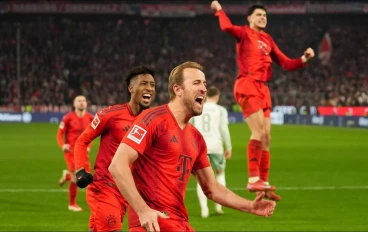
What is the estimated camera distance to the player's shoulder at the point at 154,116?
6.35m

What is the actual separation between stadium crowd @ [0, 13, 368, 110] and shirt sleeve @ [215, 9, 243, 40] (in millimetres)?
43030

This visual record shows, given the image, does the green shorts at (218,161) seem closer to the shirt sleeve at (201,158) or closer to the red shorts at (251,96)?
the red shorts at (251,96)

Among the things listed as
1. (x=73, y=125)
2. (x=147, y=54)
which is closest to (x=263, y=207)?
(x=73, y=125)

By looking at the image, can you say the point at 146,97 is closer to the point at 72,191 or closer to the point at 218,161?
the point at 218,161

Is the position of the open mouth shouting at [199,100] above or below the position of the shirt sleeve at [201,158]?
above

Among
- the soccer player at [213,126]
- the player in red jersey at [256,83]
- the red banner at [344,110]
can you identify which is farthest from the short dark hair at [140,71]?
the red banner at [344,110]

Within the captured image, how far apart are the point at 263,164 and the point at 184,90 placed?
6103 millimetres

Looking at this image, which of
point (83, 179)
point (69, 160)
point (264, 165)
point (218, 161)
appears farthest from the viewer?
point (69, 160)

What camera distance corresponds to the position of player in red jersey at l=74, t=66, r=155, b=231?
8.82 meters

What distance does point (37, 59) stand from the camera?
63.7 meters

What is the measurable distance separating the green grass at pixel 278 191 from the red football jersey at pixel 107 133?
4.25 metres

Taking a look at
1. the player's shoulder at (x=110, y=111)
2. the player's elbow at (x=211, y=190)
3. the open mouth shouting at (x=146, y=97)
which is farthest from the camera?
the player's shoulder at (x=110, y=111)

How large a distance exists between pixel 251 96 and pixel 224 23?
114 cm

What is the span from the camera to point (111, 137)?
907cm
